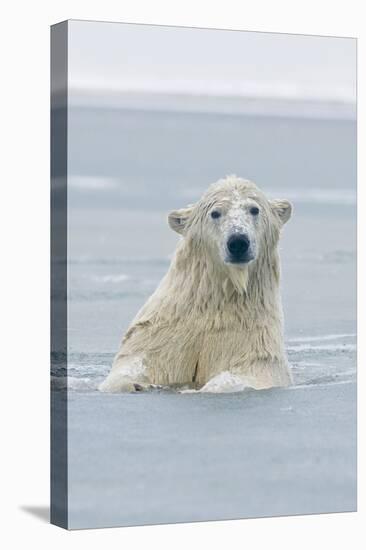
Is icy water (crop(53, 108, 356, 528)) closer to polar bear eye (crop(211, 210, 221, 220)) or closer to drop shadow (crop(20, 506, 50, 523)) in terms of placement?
polar bear eye (crop(211, 210, 221, 220))

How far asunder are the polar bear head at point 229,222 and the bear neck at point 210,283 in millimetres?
58

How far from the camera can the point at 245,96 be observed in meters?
11.0

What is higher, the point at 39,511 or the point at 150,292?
the point at 150,292

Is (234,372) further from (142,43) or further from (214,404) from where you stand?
(142,43)

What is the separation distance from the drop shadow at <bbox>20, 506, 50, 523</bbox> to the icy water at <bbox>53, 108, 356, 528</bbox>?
2.12 ft

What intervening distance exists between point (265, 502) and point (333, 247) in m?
1.81

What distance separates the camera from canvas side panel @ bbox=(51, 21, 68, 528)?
10375 millimetres

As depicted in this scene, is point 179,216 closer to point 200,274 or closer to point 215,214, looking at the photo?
point 215,214

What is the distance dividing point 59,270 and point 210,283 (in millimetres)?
1107

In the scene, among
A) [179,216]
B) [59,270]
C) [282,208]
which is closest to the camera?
[59,270]

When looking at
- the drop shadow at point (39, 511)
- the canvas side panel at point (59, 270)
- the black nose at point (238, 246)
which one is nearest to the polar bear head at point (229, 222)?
the black nose at point (238, 246)

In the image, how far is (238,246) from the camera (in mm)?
10797

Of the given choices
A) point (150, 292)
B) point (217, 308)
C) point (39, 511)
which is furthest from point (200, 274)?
point (39, 511)

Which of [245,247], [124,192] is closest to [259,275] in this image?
[245,247]
